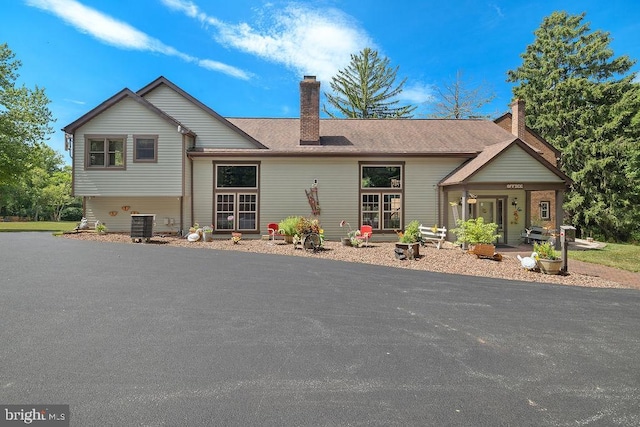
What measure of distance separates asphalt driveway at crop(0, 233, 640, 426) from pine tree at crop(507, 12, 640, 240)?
816 inches

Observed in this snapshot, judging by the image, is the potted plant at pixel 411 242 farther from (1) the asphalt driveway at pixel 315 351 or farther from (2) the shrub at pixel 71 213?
(2) the shrub at pixel 71 213

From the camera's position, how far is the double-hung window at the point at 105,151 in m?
15.7

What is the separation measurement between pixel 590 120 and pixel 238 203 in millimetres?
26027

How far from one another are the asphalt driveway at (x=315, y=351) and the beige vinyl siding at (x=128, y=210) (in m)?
8.85

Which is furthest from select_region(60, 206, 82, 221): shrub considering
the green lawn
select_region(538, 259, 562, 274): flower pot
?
select_region(538, 259, 562, 274): flower pot

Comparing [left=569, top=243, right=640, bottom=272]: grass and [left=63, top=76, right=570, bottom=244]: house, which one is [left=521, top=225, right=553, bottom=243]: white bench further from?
[left=569, top=243, right=640, bottom=272]: grass

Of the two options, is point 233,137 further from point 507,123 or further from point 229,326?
point 507,123

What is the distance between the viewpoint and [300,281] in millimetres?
7734

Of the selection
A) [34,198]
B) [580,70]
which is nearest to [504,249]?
[580,70]

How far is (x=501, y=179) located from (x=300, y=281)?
433 inches

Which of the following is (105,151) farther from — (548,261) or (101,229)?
(548,261)

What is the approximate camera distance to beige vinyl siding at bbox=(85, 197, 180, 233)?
16.5 m

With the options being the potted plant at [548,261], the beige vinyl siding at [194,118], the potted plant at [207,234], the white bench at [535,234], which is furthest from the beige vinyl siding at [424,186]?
the potted plant at [207,234]

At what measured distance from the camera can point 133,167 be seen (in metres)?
15.7
